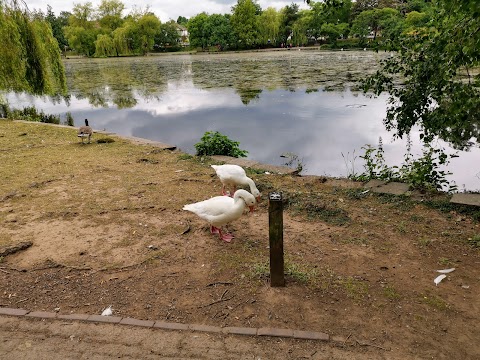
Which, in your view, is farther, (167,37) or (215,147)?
(167,37)

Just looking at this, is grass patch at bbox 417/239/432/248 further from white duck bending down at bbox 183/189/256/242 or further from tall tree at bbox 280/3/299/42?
tall tree at bbox 280/3/299/42

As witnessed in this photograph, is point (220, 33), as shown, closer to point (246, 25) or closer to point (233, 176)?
point (246, 25)

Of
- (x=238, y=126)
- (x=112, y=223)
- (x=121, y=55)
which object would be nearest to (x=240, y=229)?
(x=112, y=223)

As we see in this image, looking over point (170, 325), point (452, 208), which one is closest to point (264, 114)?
point (452, 208)

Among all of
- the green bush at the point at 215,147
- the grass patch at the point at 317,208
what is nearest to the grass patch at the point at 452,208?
the grass patch at the point at 317,208

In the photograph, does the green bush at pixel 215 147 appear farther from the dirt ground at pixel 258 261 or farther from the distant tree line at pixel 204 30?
the distant tree line at pixel 204 30

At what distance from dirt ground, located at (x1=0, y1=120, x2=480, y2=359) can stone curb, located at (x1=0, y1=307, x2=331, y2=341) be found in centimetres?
11

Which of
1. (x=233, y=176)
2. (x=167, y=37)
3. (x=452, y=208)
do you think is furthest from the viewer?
(x=167, y=37)

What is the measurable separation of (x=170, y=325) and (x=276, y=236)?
1.22 m

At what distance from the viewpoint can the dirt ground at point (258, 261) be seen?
10.9 feet

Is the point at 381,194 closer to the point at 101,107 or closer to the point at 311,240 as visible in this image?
the point at 311,240

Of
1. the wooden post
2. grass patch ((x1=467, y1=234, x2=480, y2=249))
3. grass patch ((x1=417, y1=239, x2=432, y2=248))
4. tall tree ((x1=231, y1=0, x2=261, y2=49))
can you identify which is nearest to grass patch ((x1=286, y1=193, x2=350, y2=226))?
grass patch ((x1=417, y1=239, x2=432, y2=248))

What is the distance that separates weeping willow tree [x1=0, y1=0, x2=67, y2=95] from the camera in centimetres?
1150

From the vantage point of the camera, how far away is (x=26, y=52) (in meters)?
12.0
